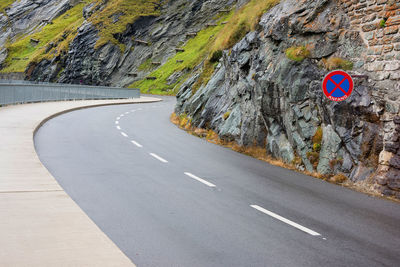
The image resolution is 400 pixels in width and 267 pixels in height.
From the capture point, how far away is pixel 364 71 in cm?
1053

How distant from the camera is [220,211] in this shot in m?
7.04

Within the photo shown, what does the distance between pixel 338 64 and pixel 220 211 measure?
642 centimetres

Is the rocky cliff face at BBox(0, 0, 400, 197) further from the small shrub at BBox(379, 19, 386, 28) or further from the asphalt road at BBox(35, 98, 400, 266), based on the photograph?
the asphalt road at BBox(35, 98, 400, 266)

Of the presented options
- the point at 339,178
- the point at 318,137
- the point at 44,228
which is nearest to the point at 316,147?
the point at 318,137

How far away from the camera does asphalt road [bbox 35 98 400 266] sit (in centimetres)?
521

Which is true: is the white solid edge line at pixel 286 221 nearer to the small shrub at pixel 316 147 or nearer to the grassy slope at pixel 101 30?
the small shrub at pixel 316 147

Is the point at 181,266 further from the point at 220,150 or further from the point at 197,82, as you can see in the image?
the point at 197,82

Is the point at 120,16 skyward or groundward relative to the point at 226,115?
skyward

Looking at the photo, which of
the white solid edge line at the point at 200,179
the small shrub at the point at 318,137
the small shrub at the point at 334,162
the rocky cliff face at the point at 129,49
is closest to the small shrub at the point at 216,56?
the small shrub at the point at 318,137

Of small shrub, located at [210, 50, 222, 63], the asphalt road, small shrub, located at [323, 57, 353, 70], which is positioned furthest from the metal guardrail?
small shrub, located at [323, 57, 353, 70]

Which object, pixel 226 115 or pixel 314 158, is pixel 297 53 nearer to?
pixel 314 158

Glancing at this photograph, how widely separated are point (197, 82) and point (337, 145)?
15.6m

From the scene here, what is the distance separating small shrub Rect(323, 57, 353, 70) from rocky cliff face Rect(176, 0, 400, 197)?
37 millimetres

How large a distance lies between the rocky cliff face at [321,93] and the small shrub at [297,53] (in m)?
0.07
